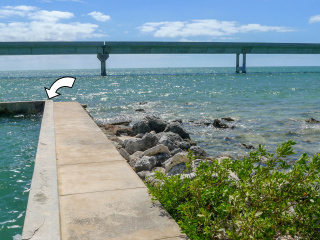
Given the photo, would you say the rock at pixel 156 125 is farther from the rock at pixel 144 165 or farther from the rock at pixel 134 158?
the rock at pixel 144 165

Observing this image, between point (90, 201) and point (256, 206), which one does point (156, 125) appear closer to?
point (90, 201)

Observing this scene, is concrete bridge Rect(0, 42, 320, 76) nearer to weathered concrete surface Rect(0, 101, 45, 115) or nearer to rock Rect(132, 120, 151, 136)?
weathered concrete surface Rect(0, 101, 45, 115)

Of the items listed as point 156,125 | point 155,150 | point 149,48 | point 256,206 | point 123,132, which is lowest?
point 123,132

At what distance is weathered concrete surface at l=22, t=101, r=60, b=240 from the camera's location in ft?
11.3

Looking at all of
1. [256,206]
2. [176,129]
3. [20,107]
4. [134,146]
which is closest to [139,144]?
[134,146]

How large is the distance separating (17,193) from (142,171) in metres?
2.39

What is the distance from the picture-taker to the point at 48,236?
3.36 m

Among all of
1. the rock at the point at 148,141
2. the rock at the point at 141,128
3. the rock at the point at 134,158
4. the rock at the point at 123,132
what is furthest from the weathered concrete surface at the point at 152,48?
the rock at the point at 134,158

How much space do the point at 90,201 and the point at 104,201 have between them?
0.18 meters

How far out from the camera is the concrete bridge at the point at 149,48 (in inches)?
2470

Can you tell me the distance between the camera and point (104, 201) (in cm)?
425

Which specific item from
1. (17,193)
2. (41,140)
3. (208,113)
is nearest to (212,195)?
(17,193)

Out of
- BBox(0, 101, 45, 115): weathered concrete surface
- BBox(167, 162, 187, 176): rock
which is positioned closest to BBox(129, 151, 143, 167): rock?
BBox(167, 162, 187, 176): rock

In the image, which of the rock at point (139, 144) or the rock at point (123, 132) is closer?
the rock at point (139, 144)
